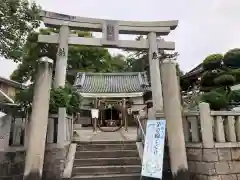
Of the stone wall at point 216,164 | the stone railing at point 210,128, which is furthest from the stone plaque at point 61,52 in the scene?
the stone wall at point 216,164

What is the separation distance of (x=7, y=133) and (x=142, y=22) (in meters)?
8.01

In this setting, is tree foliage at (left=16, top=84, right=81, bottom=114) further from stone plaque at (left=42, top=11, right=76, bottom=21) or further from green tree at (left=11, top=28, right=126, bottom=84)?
green tree at (left=11, top=28, right=126, bottom=84)

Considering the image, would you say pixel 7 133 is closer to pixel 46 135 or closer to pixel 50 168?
pixel 46 135

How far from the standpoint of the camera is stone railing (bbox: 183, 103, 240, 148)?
546 cm

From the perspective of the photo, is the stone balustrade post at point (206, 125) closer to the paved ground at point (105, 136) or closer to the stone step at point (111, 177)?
the stone step at point (111, 177)

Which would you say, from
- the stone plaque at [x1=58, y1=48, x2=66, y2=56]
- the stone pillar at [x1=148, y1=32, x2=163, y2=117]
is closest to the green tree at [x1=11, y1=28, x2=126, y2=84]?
the stone plaque at [x1=58, y1=48, x2=66, y2=56]

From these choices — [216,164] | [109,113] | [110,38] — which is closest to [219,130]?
[216,164]

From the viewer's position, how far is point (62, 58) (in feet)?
34.7

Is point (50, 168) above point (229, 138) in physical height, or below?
below

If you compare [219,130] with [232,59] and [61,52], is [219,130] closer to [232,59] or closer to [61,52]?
[61,52]

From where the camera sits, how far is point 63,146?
5.79 metres

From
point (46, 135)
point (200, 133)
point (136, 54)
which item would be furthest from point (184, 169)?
point (136, 54)

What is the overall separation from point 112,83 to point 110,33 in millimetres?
10549

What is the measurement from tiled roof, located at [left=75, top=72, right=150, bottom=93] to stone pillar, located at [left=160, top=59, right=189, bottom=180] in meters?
13.6
